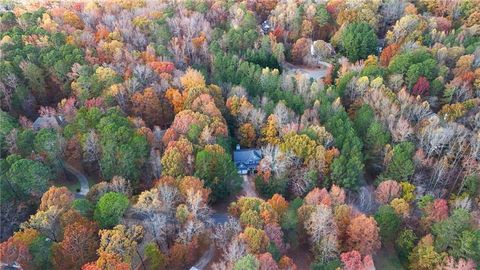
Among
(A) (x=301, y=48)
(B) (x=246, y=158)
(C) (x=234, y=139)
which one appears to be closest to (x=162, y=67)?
(C) (x=234, y=139)

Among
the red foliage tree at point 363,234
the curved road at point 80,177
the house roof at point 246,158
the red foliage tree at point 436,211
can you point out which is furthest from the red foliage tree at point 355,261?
the curved road at point 80,177

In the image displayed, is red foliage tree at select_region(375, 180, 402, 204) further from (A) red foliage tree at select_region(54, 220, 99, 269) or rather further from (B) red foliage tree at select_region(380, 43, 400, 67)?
(B) red foliage tree at select_region(380, 43, 400, 67)

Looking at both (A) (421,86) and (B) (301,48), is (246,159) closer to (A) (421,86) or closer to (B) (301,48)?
(A) (421,86)

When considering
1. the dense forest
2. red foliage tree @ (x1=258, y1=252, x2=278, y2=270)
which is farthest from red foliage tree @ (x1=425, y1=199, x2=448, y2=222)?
red foliage tree @ (x1=258, y1=252, x2=278, y2=270)

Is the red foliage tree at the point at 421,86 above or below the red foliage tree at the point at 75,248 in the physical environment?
above

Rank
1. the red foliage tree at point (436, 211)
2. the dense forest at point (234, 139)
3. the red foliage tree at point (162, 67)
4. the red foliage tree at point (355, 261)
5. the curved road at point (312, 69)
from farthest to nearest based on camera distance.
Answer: the curved road at point (312, 69) < the red foliage tree at point (162, 67) < the red foliage tree at point (436, 211) < the dense forest at point (234, 139) < the red foliage tree at point (355, 261)

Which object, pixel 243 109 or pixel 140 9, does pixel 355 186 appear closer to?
pixel 243 109

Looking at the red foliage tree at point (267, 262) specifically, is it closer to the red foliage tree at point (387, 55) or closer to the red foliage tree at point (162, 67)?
the red foliage tree at point (162, 67)
